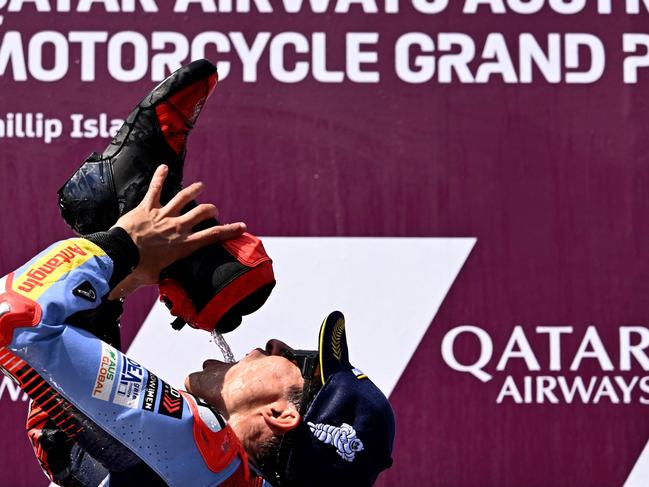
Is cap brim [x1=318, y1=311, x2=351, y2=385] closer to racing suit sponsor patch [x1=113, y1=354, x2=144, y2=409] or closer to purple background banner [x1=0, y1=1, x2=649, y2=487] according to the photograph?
racing suit sponsor patch [x1=113, y1=354, x2=144, y2=409]

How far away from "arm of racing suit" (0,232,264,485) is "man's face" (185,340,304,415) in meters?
0.10

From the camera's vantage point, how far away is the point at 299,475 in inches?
63.0

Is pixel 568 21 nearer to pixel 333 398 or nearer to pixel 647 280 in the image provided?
pixel 647 280

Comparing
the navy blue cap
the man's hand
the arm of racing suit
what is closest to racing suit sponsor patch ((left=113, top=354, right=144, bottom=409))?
the arm of racing suit

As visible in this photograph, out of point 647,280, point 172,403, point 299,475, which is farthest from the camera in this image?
point 647,280

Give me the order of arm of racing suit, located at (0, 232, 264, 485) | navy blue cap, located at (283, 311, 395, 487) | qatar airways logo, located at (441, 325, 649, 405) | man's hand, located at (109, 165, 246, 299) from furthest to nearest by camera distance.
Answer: qatar airways logo, located at (441, 325, 649, 405), navy blue cap, located at (283, 311, 395, 487), man's hand, located at (109, 165, 246, 299), arm of racing suit, located at (0, 232, 264, 485)

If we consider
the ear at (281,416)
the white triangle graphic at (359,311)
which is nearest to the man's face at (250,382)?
the ear at (281,416)

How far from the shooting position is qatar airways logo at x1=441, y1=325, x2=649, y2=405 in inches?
96.2

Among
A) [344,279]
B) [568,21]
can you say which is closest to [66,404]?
[344,279]

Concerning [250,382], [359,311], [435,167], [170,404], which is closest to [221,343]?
[250,382]

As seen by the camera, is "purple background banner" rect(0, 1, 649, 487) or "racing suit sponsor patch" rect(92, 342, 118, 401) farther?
"purple background banner" rect(0, 1, 649, 487)

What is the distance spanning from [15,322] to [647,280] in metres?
1.52

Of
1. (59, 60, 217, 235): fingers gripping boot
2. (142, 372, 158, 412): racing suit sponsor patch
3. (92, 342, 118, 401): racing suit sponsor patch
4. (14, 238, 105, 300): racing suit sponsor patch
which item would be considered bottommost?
(142, 372, 158, 412): racing suit sponsor patch

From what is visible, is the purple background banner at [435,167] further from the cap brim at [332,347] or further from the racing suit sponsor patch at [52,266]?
the racing suit sponsor patch at [52,266]
